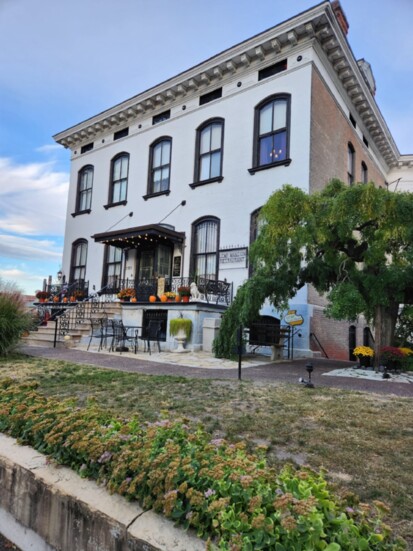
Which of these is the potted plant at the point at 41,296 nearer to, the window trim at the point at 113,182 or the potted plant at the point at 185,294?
the window trim at the point at 113,182

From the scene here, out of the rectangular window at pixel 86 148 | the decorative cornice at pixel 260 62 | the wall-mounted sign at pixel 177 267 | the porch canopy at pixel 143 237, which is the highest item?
the decorative cornice at pixel 260 62

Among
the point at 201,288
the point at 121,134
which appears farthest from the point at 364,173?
the point at 121,134

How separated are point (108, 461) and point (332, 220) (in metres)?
7.20

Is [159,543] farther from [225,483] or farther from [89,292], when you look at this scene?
[89,292]

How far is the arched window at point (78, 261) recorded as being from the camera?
20.4 m

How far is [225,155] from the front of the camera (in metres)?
15.4

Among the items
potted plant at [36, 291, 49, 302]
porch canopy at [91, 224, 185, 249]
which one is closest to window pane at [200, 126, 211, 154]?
porch canopy at [91, 224, 185, 249]

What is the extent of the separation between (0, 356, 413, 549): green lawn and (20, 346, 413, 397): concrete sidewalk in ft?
2.56

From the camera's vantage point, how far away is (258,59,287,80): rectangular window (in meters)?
14.2

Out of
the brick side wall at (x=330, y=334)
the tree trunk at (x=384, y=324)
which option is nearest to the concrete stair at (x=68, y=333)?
the brick side wall at (x=330, y=334)

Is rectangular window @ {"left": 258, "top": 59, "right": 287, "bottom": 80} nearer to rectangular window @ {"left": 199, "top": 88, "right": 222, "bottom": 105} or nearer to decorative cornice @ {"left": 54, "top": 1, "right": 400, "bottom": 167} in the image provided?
→ decorative cornice @ {"left": 54, "top": 1, "right": 400, "bottom": 167}

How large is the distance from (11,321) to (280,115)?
11.6 metres

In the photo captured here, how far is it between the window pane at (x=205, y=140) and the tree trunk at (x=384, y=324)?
10.3 metres

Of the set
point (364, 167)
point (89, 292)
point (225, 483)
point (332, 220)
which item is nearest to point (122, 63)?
point (332, 220)
